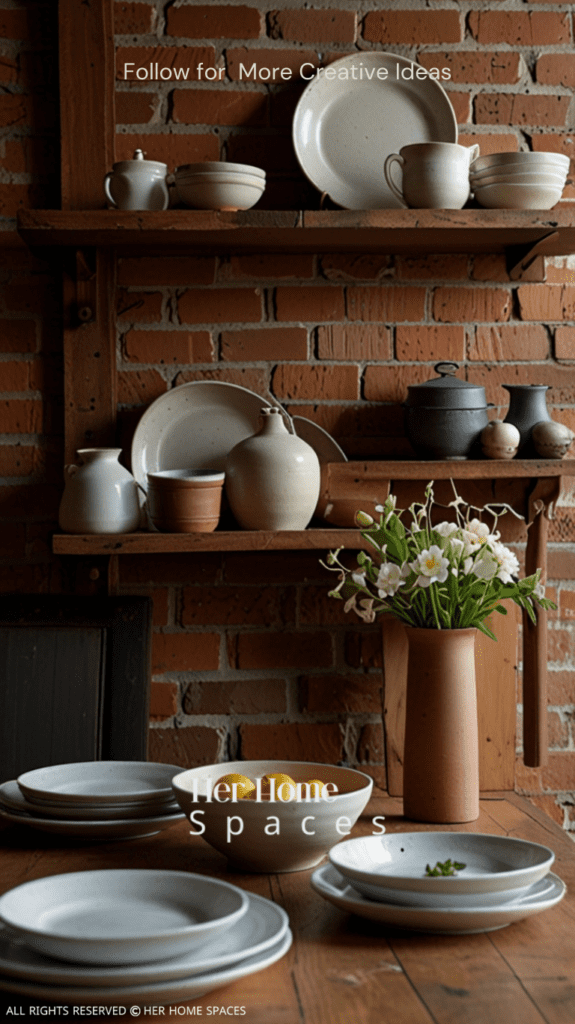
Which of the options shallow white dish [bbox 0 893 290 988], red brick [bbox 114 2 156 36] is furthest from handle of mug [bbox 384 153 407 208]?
shallow white dish [bbox 0 893 290 988]

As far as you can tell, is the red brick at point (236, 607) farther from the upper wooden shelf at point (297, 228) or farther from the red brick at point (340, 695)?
the upper wooden shelf at point (297, 228)

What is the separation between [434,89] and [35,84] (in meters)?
0.75

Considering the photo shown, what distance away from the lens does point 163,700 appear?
1880mm

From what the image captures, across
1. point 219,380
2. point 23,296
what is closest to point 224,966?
point 219,380

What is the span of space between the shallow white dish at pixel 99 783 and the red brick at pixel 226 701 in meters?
0.48

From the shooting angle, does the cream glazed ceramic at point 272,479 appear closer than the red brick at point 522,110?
Yes

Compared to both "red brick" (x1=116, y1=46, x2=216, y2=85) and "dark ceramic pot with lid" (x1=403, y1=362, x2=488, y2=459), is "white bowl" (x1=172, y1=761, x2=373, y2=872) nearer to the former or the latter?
"dark ceramic pot with lid" (x1=403, y1=362, x2=488, y2=459)

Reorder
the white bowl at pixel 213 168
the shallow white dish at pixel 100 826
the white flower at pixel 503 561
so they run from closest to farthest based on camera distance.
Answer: the shallow white dish at pixel 100 826
the white flower at pixel 503 561
the white bowl at pixel 213 168

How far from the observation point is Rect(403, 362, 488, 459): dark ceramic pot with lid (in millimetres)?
1721

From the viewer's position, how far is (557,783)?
75.1 inches

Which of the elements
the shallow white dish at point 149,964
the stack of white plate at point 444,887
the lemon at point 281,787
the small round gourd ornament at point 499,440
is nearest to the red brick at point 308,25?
the small round gourd ornament at point 499,440

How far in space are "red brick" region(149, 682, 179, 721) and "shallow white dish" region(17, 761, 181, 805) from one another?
48 centimetres

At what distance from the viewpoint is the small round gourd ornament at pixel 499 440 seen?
1.72 meters

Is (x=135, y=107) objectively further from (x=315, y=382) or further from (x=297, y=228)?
(x=315, y=382)
